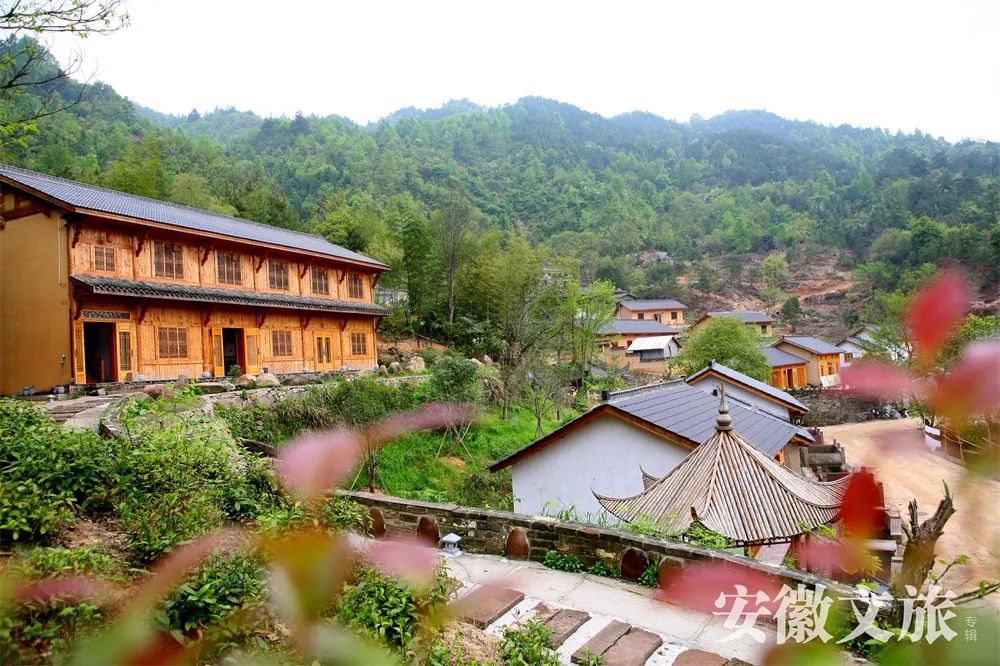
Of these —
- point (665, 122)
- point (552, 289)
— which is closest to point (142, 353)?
point (552, 289)

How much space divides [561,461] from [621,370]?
27.1 meters

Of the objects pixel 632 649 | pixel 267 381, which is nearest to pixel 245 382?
pixel 267 381

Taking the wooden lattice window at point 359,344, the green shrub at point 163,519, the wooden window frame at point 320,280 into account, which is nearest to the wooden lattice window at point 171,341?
the wooden window frame at point 320,280

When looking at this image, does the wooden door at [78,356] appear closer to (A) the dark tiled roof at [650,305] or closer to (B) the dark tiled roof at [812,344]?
(B) the dark tiled roof at [812,344]

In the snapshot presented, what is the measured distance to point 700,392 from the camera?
14.1 meters

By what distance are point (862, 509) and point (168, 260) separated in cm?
1927

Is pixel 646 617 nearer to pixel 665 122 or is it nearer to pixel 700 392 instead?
pixel 700 392

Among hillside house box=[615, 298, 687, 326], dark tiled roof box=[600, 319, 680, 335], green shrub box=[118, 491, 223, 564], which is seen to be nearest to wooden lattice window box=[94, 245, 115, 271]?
green shrub box=[118, 491, 223, 564]

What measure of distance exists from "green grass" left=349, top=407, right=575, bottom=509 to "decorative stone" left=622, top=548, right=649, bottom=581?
253 inches

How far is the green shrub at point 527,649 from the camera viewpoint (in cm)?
360

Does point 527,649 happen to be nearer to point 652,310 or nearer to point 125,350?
point 125,350

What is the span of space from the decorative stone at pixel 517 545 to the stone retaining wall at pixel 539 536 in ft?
0.04

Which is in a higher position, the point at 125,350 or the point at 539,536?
the point at 125,350

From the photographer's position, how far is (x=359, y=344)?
78.4 feet
